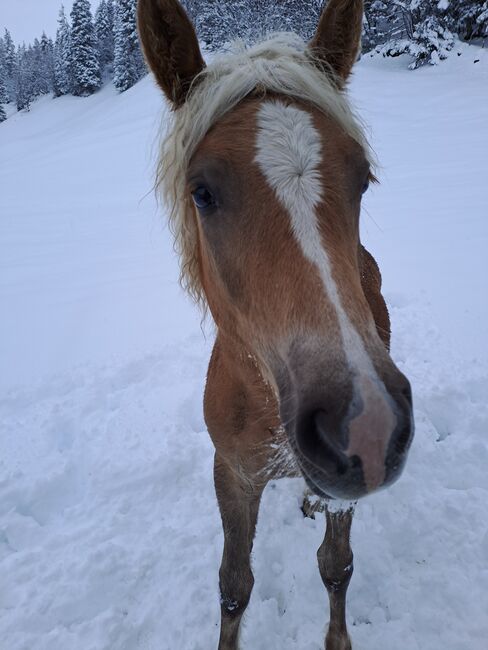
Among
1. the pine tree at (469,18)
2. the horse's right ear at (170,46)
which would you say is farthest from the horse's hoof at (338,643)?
the pine tree at (469,18)

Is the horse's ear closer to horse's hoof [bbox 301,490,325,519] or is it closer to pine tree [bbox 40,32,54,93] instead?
horse's hoof [bbox 301,490,325,519]

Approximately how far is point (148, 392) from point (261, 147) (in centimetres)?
365

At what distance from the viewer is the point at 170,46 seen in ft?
5.97

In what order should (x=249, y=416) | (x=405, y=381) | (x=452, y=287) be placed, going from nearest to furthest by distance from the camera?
(x=405, y=381) → (x=249, y=416) → (x=452, y=287)

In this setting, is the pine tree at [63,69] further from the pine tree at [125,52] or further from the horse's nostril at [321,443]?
the horse's nostril at [321,443]

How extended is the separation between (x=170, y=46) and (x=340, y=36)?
836mm

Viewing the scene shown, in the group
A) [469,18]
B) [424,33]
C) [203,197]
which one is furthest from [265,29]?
[469,18]

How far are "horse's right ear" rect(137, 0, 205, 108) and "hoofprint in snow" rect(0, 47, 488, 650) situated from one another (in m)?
1.37

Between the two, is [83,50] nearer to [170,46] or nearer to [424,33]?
[424,33]

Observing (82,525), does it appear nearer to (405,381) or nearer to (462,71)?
(405,381)

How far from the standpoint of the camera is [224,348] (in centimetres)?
219

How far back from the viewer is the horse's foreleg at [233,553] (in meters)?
2.46

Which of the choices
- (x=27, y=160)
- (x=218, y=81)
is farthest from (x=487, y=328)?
(x=27, y=160)

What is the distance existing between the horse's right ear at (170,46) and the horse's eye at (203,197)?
0.66 meters
